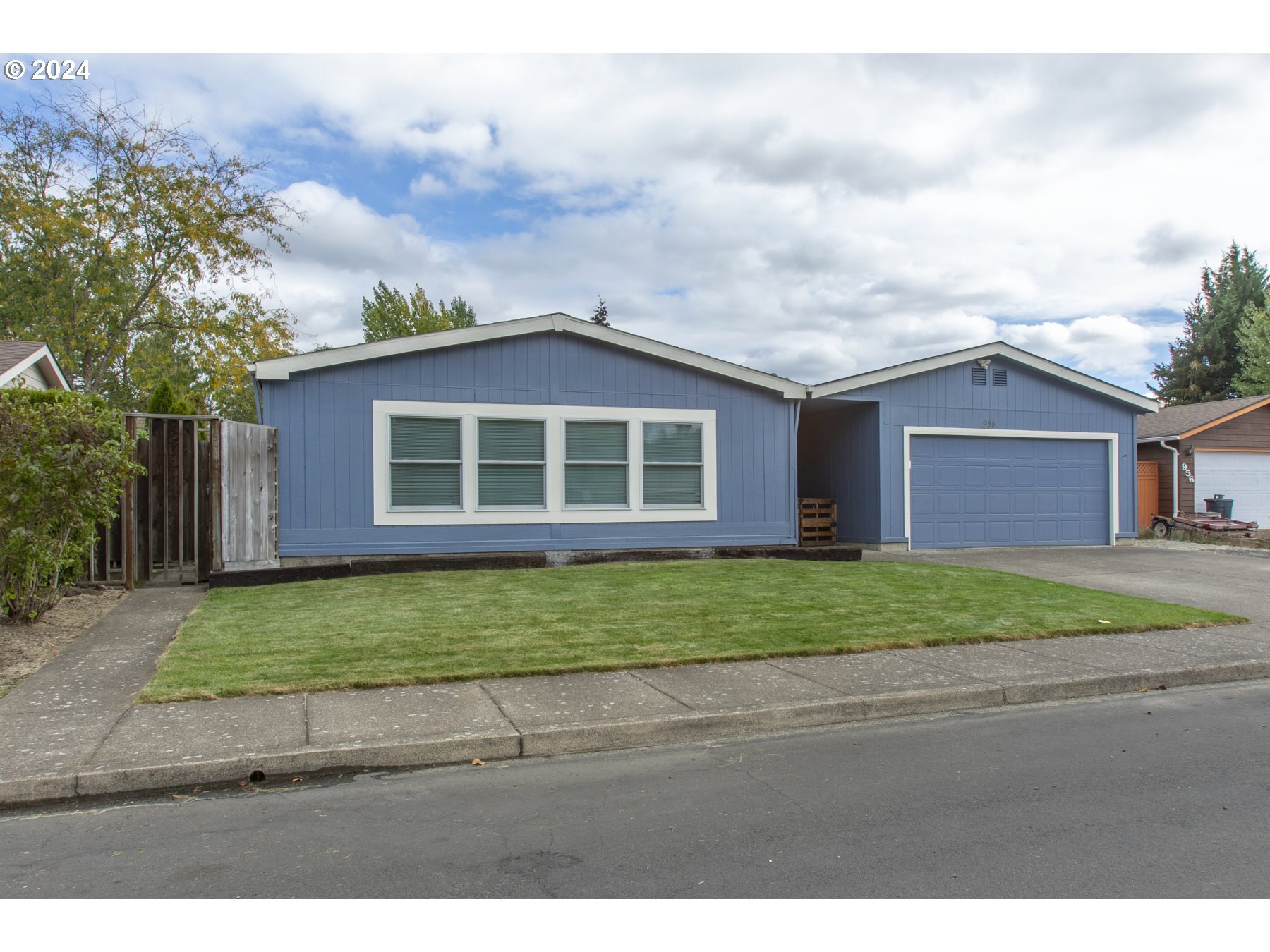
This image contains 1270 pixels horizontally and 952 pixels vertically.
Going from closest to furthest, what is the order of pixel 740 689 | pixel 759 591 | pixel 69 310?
pixel 740 689 < pixel 759 591 < pixel 69 310

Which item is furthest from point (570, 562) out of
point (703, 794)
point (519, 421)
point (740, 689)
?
point (703, 794)

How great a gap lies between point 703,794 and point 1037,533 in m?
15.7

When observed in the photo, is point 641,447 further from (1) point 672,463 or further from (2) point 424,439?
(2) point 424,439

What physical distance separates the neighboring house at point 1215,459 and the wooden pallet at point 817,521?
11114 mm

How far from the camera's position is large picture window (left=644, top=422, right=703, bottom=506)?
14523mm

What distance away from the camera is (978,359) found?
17.4 metres

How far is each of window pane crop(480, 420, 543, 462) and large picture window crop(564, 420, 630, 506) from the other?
48 centimetres

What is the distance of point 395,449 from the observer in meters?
13.2

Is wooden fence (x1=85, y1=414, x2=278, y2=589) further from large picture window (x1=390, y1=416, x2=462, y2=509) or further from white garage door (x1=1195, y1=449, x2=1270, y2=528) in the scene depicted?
white garage door (x1=1195, y1=449, x2=1270, y2=528)

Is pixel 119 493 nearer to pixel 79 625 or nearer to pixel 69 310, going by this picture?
pixel 79 625

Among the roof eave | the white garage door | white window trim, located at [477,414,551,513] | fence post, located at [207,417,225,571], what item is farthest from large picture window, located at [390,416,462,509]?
the white garage door

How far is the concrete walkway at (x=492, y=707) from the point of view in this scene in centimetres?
489

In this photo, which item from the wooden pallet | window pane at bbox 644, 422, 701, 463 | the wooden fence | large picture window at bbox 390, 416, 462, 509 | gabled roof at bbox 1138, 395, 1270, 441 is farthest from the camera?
gabled roof at bbox 1138, 395, 1270, 441

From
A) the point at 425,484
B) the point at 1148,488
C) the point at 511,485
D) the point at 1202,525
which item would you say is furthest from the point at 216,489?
the point at 1148,488
